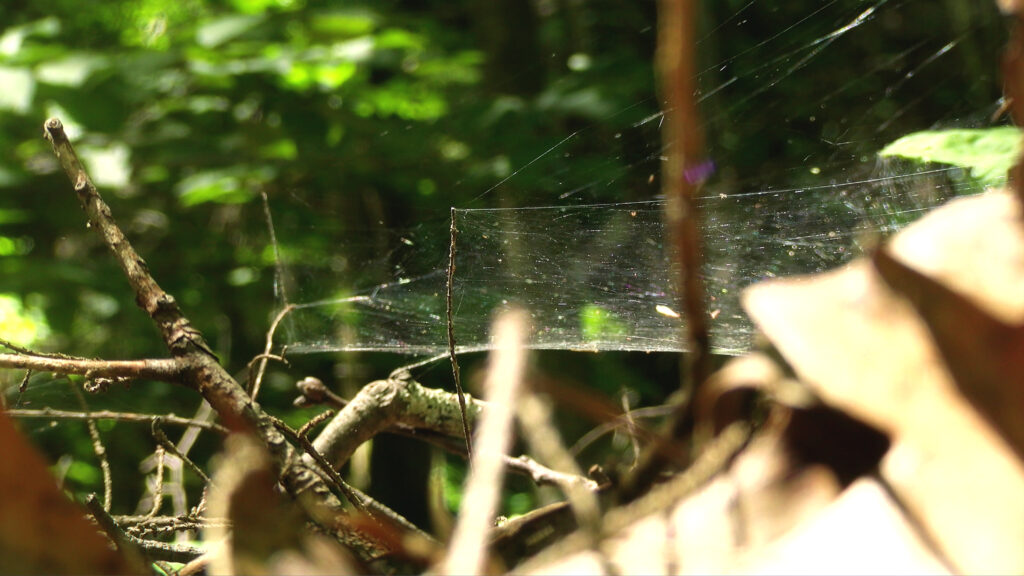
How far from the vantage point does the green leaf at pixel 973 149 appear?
46.8 inches

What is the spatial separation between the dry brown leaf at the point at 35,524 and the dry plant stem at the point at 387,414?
27.4 inches

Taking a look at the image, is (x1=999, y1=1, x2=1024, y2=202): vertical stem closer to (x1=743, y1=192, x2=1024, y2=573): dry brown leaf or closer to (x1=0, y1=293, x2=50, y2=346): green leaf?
(x1=743, y1=192, x2=1024, y2=573): dry brown leaf

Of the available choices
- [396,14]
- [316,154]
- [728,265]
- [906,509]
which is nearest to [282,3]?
[396,14]

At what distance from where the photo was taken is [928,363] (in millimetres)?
509

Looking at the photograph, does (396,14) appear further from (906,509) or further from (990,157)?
(906,509)

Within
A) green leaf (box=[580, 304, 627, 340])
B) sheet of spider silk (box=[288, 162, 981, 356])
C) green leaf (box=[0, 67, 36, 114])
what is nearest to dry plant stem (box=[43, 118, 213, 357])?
sheet of spider silk (box=[288, 162, 981, 356])

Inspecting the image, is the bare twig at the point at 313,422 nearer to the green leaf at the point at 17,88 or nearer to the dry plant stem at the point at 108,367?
the dry plant stem at the point at 108,367

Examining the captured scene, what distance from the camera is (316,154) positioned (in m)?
2.83

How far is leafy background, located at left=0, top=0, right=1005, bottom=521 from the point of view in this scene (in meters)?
1.88

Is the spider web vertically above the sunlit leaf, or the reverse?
the sunlit leaf

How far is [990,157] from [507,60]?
2568mm

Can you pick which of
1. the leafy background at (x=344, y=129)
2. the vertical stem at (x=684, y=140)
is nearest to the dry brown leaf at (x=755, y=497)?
the vertical stem at (x=684, y=140)

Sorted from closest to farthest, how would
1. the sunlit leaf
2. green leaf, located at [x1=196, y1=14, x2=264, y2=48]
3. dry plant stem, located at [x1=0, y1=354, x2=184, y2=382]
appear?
dry plant stem, located at [x1=0, y1=354, x2=184, y2=382], green leaf, located at [x1=196, y1=14, x2=264, y2=48], the sunlit leaf

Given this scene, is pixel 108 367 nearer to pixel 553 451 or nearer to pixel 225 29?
pixel 553 451
